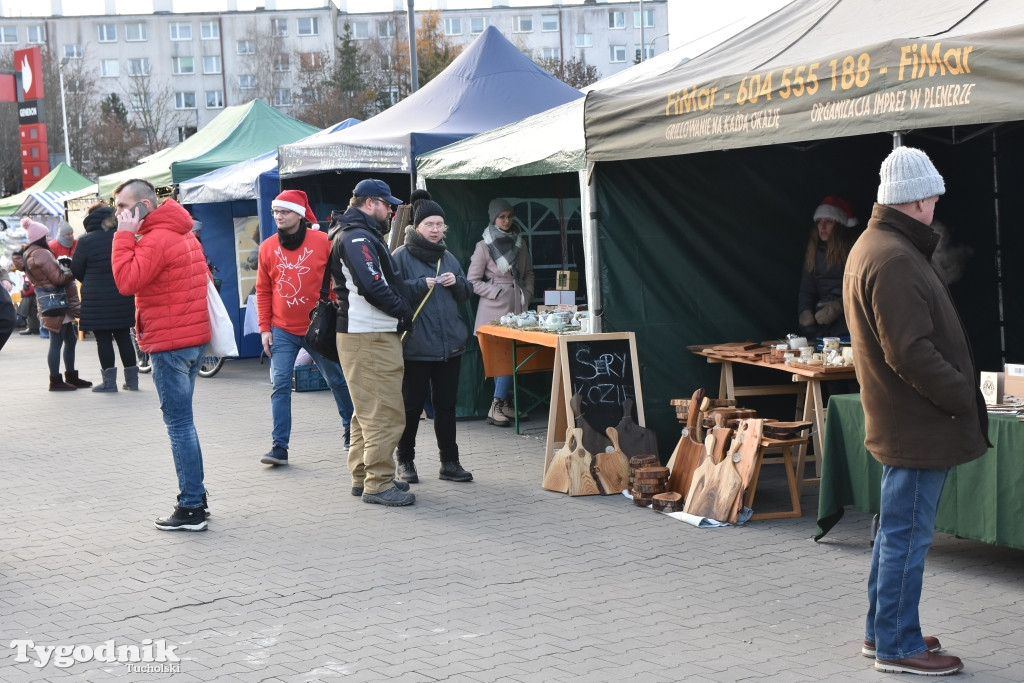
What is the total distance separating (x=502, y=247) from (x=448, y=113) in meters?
1.93

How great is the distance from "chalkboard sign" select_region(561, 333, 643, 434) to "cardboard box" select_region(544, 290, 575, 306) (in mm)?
2007

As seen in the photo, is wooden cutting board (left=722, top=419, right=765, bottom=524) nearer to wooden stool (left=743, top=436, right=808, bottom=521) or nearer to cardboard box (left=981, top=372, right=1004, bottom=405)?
wooden stool (left=743, top=436, right=808, bottom=521)

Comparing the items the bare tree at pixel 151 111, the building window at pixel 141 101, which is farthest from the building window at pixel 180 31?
the building window at pixel 141 101

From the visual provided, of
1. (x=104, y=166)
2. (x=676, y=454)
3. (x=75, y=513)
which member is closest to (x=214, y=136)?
(x=75, y=513)

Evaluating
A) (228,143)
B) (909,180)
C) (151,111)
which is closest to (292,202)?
(909,180)

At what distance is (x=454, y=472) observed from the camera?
8.31 meters

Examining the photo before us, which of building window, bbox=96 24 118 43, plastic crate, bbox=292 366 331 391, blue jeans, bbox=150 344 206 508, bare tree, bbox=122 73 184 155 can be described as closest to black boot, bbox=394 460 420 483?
blue jeans, bbox=150 344 206 508

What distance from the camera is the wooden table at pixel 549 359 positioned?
806cm

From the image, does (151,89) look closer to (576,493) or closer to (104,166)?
(104,166)

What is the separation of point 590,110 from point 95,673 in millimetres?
4494

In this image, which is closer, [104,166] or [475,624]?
[475,624]

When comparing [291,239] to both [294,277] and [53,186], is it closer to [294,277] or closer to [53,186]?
[294,277]

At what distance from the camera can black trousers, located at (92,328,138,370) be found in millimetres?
13617

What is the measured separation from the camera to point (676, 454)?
739 centimetres
